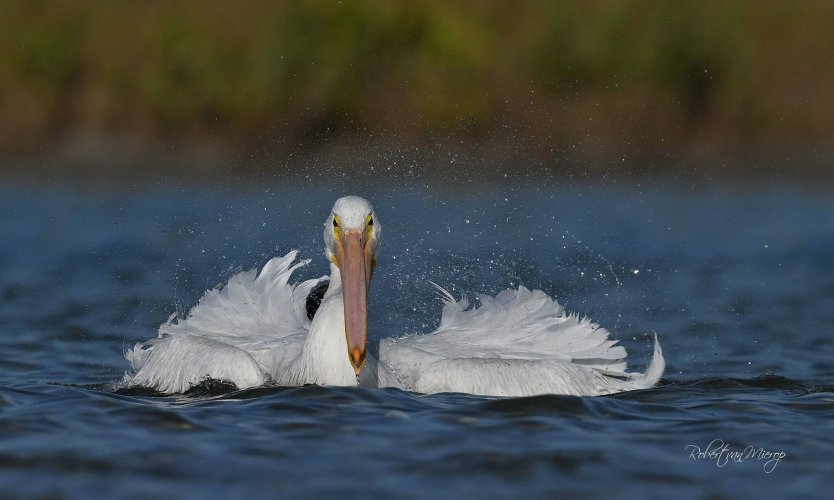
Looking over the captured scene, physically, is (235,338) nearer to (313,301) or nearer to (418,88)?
(313,301)

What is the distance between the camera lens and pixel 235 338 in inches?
297

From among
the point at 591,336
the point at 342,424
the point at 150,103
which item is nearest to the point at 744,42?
the point at 150,103

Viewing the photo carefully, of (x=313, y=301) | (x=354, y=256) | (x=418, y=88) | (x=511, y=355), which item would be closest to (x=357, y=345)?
(x=354, y=256)

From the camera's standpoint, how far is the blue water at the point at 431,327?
5410 millimetres

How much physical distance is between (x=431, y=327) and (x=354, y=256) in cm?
283

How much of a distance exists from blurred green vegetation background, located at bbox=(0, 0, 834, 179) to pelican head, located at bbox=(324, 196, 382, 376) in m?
11.8

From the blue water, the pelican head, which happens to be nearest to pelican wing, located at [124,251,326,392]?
the blue water

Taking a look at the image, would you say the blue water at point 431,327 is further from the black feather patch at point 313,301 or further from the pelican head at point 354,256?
the black feather patch at point 313,301

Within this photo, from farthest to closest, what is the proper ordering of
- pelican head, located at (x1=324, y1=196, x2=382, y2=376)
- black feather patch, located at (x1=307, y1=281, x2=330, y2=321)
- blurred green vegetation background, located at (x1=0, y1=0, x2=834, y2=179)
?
blurred green vegetation background, located at (x1=0, y1=0, x2=834, y2=179) < black feather patch, located at (x1=307, y1=281, x2=330, y2=321) < pelican head, located at (x1=324, y1=196, x2=382, y2=376)

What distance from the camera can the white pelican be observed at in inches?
265

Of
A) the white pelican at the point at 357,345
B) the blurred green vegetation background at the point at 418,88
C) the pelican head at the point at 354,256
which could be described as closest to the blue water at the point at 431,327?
the white pelican at the point at 357,345

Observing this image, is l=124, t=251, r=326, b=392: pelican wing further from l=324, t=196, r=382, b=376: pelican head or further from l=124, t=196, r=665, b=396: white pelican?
l=324, t=196, r=382, b=376: pelican head

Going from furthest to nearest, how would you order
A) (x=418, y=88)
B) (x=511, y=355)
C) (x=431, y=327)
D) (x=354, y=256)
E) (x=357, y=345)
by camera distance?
(x=418, y=88) < (x=431, y=327) < (x=511, y=355) < (x=354, y=256) < (x=357, y=345)

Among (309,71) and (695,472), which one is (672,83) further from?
(695,472)
